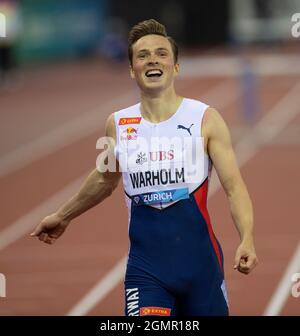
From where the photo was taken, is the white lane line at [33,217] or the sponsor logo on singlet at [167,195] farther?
the white lane line at [33,217]

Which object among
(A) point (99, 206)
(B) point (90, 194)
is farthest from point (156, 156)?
(A) point (99, 206)

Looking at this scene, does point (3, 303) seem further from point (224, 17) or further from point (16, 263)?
point (224, 17)

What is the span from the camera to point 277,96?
27562 mm

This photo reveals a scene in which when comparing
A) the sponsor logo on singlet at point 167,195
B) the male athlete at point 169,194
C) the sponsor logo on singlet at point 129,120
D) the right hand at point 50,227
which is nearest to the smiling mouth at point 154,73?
the male athlete at point 169,194

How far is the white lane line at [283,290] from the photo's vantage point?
10.0m

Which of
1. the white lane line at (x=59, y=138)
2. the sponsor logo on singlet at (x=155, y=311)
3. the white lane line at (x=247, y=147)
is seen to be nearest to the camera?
the sponsor logo on singlet at (x=155, y=311)

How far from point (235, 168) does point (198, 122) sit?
294 mm

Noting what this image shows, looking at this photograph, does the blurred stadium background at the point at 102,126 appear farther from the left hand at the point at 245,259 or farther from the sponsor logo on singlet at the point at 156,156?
the left hand at the point at 245,259

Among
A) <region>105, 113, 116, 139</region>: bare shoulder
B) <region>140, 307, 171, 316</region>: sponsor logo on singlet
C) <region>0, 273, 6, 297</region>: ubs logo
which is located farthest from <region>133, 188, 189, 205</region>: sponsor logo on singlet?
<region>0, 273, 6, 297</region>: ubs logo

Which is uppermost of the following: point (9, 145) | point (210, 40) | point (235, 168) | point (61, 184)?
A: point (210, 40)

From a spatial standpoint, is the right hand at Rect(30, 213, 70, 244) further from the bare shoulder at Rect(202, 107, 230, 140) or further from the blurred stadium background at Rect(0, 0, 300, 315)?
the blurred stadium background at Rect(0, 0, 300, 315)

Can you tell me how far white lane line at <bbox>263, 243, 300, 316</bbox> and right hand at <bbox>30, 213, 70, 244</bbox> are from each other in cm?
348

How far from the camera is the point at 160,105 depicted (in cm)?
633

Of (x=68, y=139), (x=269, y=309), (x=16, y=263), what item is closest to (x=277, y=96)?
(x=68, y=139)
